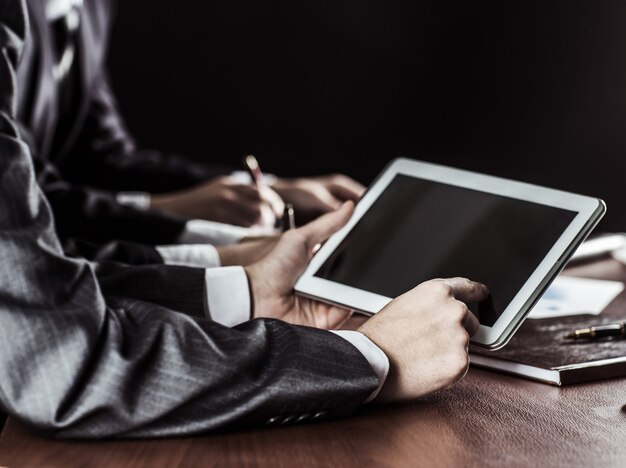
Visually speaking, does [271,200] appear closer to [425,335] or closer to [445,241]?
[445,241]

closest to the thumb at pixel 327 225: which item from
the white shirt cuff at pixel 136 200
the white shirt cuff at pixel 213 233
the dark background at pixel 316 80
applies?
the white shirt cuff at pixel 213 233

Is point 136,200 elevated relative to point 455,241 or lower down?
lower down

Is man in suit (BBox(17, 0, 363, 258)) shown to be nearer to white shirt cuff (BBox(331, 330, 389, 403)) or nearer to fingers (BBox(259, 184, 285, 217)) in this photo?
fingers (BBox(259, 184, 285, 217))

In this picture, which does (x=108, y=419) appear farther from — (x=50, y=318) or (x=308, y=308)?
(x=308, y=308)

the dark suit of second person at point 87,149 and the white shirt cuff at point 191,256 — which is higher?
the white shirt cuff at point 191,256

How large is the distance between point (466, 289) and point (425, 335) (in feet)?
0.30

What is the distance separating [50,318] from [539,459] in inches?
20.2

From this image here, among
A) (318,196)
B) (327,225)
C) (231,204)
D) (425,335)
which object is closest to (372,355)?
(425,335)

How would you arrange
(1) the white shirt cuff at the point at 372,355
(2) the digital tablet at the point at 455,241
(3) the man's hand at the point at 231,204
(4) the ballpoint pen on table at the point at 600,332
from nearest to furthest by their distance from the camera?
(1) the white shirt cuff at the point at 372,355 → (2) the digital tablet at the point at 455,241 → (4) the ballpoint pen on table at the point at 600,332 → (3) the man's hand at the point at 231,204

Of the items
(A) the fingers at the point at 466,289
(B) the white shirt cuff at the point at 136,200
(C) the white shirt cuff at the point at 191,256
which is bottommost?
(B) the white shirt cuff at the point at 136,200

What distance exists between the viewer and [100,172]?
2.91m

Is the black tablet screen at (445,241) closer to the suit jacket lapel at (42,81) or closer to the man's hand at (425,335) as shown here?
the man's hand at (425,335)

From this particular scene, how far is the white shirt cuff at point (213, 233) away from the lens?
6.47 feet

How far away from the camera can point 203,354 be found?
1.05m
